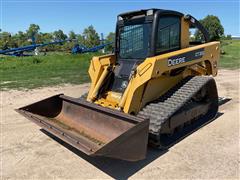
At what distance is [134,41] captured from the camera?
19.0 feet

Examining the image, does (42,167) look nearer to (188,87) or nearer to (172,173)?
(172,173)

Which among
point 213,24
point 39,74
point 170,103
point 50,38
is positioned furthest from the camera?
point 50,38

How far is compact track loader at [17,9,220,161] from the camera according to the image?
4.66 metres

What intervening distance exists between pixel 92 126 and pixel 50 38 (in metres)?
48.5

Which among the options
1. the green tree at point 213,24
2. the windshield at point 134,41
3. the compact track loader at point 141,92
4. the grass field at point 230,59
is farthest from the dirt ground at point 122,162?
the green tree at point 213,24

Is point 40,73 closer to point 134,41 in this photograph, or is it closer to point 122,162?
point 134,41

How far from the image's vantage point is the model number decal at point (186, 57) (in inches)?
208

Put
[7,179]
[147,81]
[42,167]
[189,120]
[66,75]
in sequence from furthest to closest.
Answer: [66,75] < [189,120] < [147,81] < [42,167] < [7,179]

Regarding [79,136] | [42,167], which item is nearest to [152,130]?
[79,136]

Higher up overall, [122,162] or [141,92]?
[141,92]

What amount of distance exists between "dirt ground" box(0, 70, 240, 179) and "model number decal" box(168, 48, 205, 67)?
130 centimetres

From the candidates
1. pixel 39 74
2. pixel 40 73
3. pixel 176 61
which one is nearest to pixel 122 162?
pixel 176 61

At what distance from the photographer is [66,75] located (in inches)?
518

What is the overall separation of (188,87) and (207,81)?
1.72 feet
